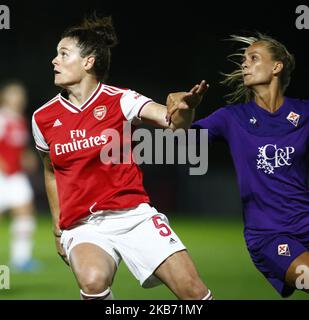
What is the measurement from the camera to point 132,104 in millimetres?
4816

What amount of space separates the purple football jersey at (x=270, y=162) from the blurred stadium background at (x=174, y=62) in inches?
297

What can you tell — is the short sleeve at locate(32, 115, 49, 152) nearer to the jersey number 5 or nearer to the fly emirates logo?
the fly emirates logo

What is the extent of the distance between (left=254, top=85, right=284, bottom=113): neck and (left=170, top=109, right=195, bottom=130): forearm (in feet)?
3.11

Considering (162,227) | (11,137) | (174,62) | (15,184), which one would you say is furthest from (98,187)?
(174,62)

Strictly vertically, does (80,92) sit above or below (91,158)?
above

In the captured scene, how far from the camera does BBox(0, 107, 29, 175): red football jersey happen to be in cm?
989

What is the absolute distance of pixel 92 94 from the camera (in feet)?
16.3

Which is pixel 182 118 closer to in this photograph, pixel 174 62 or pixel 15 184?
pixel 15 184

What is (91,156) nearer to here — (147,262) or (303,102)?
(147,262)

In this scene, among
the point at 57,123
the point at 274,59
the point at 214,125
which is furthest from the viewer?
the point at 274,59

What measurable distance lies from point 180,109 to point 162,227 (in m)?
0.83

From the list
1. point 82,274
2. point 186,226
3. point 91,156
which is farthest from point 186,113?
point 186,226

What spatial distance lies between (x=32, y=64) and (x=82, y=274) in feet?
48.0

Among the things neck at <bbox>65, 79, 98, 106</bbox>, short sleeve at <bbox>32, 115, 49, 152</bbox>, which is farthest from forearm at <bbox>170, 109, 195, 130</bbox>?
short sleeve at <bbox>32, 115, 49, 152</bbox>
